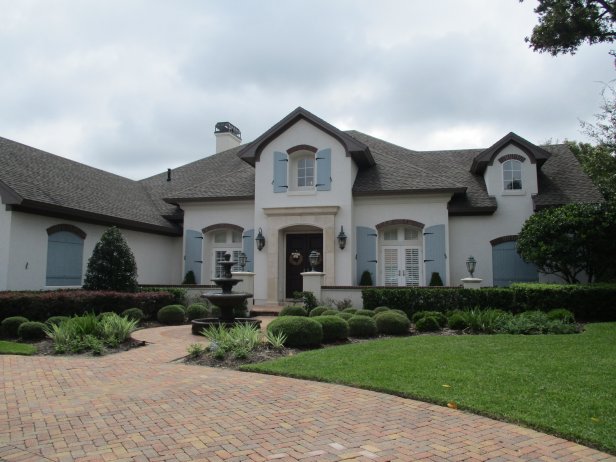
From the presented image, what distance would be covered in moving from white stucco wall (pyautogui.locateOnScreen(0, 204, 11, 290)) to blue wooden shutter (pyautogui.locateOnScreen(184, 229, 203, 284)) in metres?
7.71

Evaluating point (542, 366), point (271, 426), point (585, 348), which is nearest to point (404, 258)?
point (585, 348)

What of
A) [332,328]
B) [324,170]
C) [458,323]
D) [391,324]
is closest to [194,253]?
[324,170]

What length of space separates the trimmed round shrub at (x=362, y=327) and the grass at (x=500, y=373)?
1.03m

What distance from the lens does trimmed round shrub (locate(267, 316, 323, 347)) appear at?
10.4m

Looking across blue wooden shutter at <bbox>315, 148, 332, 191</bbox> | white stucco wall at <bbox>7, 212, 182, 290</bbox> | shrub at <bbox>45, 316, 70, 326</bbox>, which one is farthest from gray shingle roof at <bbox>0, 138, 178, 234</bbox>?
blue wooden shutter at <bbox>315, 148, 332, 191</bbox>

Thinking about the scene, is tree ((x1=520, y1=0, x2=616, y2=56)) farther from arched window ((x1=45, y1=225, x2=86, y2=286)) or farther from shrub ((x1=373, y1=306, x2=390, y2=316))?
arched window ((x1=45, y1=225, x2=86, y2=286))

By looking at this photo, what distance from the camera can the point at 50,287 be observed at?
54.3ft

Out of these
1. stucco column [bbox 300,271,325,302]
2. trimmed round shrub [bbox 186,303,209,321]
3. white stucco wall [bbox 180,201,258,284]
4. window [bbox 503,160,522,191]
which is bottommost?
trimmed round shrub [bbox 186,303,209,321]

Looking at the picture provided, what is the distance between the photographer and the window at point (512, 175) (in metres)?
20.1

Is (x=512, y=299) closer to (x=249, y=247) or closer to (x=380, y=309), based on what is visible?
(x=380, y=309)

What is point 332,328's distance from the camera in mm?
11172

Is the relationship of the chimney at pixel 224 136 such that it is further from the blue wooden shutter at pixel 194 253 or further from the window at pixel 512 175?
the window at pixel 512 175

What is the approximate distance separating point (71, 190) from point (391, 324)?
1310cm

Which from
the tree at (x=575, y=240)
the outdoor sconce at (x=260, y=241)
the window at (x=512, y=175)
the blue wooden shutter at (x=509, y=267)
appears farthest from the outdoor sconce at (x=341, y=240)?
the window at (x=512, y=175)
